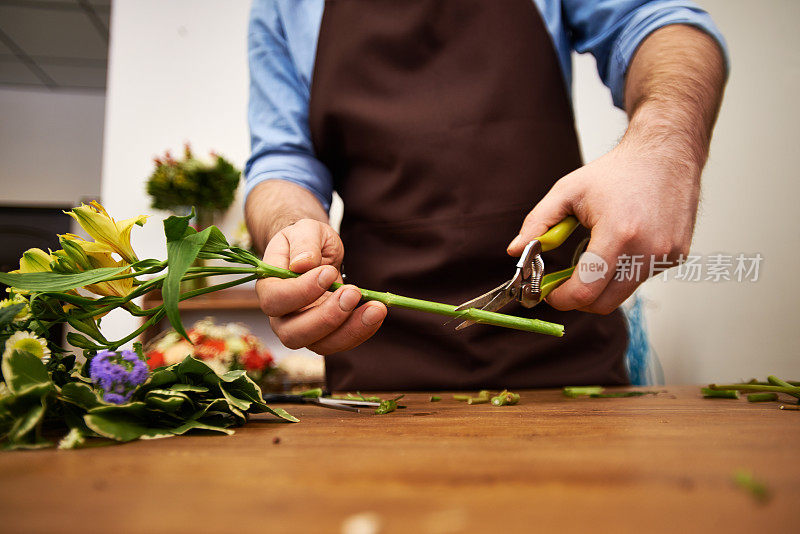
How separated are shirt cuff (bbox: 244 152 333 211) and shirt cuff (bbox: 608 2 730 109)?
0.46 m

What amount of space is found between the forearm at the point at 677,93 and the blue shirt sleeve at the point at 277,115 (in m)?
0.47

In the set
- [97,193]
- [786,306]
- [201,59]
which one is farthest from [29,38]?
[786,306]

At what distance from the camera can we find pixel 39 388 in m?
0.30

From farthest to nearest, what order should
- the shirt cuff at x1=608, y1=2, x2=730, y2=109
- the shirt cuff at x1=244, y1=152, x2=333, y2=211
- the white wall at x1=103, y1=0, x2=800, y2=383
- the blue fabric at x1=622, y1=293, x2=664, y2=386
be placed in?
the white wall at x1=103, y1=0, x2=800, y2=383 < the blue fabric at x1=622, y1=293, x2=664, y2=386 < the shirt cuff at x1=244, y1=152, x2=333, y2=211 < the shirt cuff at x1=608, y1=2, x2=730, y2=109

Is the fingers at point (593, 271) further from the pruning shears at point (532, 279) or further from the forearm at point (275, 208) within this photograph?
the forearm at point (275, 208)

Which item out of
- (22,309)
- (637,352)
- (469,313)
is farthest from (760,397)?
(637,352)

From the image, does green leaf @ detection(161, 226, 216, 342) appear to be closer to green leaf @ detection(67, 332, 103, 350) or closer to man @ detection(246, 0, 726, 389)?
green leaf @ detection(67, 332, 103, 350)

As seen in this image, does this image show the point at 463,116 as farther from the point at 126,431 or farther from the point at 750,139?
the point at 750,139

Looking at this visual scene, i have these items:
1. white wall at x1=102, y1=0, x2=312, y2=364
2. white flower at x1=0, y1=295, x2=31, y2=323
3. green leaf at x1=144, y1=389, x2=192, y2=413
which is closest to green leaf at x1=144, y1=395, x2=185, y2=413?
green leaf at x1=144, y1=389, x2=192, y2=413

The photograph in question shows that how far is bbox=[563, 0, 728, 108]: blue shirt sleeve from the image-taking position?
633 millimetres

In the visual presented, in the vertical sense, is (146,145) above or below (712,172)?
above

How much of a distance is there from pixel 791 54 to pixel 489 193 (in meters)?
1.26

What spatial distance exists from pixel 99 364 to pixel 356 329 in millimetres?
206

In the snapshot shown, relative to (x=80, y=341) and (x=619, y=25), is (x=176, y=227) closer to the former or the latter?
(x=80, y=341)
